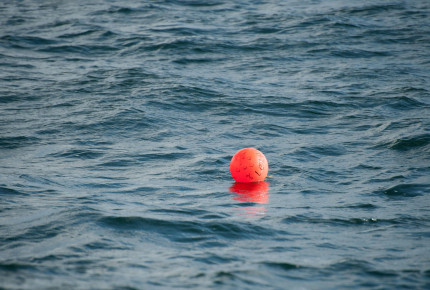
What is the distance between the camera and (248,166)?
373 inches

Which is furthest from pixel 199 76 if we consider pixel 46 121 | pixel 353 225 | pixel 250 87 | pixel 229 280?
pixel 229 280

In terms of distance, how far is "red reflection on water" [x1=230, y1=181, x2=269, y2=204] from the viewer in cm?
898

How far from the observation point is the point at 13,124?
13.1 meters

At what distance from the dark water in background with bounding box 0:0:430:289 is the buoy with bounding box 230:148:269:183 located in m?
0.27

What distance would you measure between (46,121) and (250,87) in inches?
233

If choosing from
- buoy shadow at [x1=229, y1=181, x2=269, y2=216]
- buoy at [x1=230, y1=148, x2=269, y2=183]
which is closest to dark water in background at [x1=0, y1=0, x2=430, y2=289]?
buoy shadow at [x1=229, y1=181, x2=269, y2=216]

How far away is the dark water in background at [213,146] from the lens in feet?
21.2

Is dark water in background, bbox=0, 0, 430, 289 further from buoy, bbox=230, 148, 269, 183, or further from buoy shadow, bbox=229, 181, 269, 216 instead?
buoy, bbox=230, 148, 269, 183

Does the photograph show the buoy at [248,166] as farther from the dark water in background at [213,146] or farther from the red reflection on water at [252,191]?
the dark water in background at [213,146]

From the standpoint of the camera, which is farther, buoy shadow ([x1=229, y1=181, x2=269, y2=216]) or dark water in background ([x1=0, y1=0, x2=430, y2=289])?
buoy shadow ([x1=229, y1=181, x2=269, y2=216])

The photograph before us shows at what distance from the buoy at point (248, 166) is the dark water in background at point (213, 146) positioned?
271mm

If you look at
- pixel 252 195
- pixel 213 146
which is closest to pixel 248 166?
pixel 252 195

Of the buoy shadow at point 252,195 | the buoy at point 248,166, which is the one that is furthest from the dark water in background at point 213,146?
the buoy at point 248,166

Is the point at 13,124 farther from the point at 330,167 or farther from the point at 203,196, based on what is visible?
the point at 330,167
